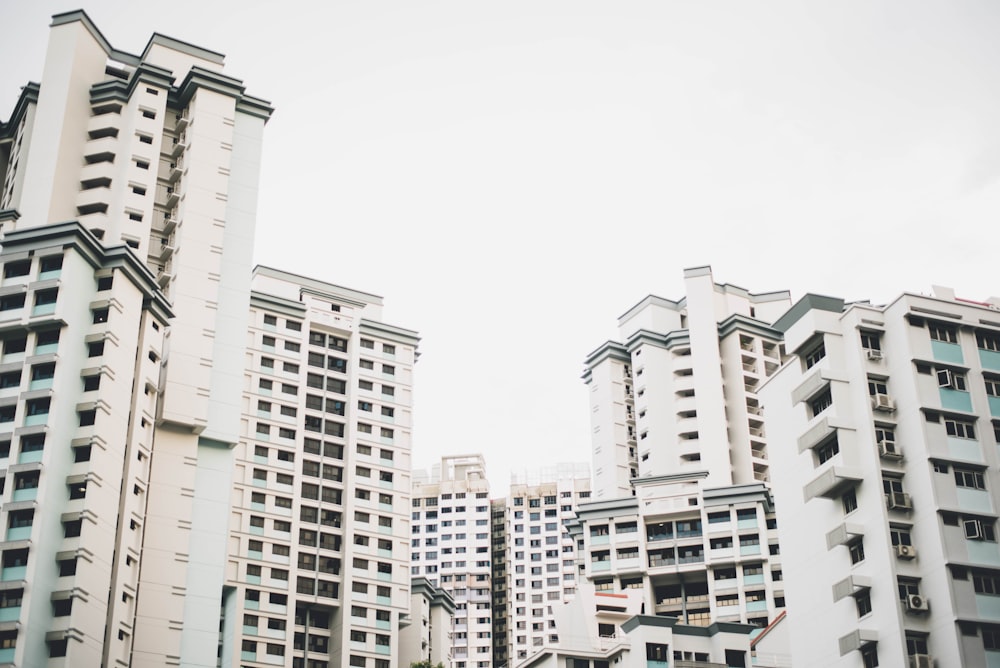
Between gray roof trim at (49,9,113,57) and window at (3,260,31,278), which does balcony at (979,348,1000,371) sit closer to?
window at (3,260,31,278)

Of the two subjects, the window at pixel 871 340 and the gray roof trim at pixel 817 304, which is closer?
the window at pixel 871 340

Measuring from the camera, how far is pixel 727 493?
94.6 meters

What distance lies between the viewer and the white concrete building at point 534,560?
147 metres

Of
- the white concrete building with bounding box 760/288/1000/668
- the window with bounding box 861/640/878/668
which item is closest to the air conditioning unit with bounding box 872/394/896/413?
the white concrete building with bounding box 760/288/1000/668

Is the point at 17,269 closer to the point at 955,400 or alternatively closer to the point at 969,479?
the point at 955,400

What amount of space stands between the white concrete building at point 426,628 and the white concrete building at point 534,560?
3511cm

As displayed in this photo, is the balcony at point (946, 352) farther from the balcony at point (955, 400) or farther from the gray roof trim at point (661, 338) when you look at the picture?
the gray roof trim at point (661, 338)

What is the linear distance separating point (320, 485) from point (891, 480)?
171ft

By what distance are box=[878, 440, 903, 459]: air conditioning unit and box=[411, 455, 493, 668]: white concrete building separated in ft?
323

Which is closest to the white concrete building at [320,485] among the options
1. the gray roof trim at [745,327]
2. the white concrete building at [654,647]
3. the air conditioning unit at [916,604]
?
the white concrete building at [654,647]

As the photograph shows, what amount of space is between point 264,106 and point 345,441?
2865 cm

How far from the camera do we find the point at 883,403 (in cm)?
5562

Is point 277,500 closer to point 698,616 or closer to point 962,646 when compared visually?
point 698,616

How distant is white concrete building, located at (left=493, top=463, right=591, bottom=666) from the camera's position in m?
147
